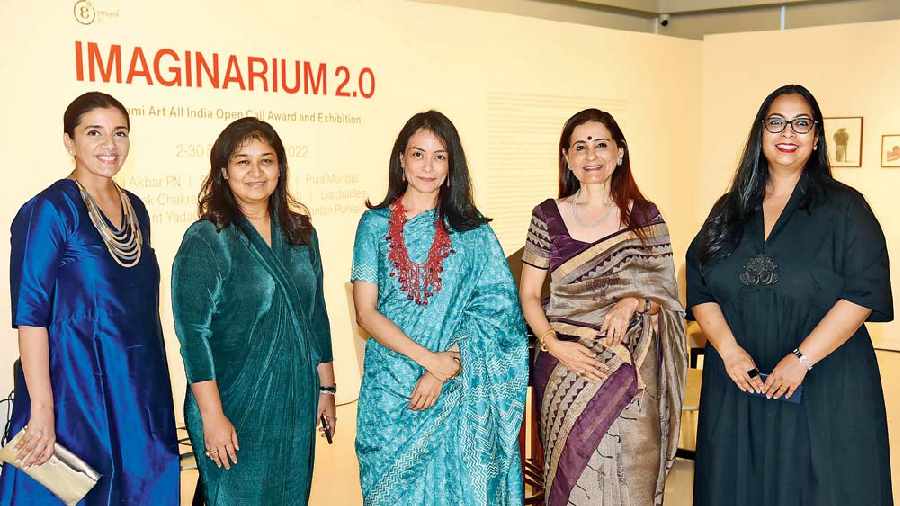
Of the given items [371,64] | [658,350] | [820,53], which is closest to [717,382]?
[658,350]

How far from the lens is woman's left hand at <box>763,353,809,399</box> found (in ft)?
8.79

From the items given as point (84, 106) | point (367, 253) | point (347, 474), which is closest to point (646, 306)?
point (367, 253)

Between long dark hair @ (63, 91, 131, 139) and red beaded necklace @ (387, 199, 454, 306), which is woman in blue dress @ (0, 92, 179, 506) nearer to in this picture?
long dark hair @ (63, 91, 131, 139)

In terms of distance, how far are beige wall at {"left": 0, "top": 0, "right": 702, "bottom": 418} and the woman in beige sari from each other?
286 cm

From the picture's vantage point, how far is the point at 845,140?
7.85 metres

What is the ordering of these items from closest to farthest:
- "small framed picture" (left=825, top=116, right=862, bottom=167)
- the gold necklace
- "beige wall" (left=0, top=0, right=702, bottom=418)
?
the gold necklace < "beige wall" (left=0, top=0, right=702, bottom=418) < "small framed picture" (left=825, top=116, right=862, bottom=167)

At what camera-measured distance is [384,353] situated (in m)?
2.78

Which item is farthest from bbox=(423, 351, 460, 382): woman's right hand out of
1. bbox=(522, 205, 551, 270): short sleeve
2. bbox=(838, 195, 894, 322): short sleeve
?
bbox=(838, 195, 894, 322): short sleeve

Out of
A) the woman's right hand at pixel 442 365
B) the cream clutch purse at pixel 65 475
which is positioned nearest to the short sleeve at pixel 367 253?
the woman's right hand at pixel 442 365

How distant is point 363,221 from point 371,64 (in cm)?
343

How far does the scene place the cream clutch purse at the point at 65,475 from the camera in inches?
94.3

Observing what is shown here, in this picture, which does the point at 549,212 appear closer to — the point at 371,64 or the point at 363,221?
the point at 363,221

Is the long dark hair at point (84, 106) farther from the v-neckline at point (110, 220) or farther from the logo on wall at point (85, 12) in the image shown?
the logo on wall at point (85, 12)

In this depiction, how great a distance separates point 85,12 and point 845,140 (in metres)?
6.19
